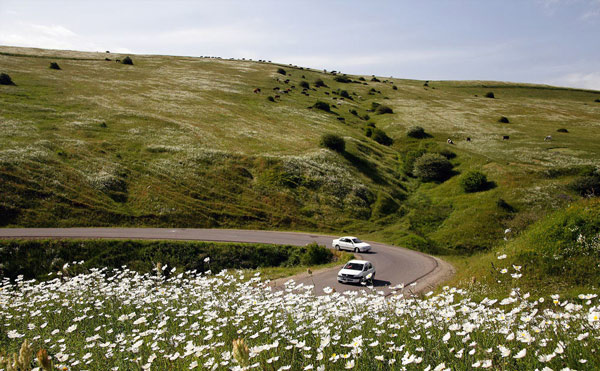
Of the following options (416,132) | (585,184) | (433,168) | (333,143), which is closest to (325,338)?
(585,184)

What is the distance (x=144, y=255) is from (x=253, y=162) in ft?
86.7

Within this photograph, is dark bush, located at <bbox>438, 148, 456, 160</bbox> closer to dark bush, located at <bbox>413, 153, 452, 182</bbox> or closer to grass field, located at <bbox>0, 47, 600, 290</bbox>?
grass field, located at <bbox>0, 47, 600, 290</bbox>

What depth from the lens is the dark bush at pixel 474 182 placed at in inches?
1880

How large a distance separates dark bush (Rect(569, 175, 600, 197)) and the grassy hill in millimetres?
1167

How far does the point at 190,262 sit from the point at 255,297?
21.9m

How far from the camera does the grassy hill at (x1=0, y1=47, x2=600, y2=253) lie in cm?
4016

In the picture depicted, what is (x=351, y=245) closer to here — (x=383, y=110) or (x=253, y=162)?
(x=253, y=162)

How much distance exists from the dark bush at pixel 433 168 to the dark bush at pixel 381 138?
17.7m

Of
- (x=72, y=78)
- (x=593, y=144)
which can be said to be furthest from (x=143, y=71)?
(x=593, y=144)

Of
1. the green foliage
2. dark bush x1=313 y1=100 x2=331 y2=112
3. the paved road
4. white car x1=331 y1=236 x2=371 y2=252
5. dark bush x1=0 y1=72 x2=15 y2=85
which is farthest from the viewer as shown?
dark bush x1=313 y1=100 x2=331 y2=112

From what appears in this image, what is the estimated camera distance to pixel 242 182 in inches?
1934

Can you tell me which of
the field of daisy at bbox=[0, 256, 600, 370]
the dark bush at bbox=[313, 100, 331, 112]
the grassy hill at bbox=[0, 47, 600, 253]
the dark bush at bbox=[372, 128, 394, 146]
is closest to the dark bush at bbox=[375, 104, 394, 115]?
the grassy hill at bbox=[0, 47, 600, 253]

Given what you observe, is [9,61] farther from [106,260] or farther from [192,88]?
[106,260]

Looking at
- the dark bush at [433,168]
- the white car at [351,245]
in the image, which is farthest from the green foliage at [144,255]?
the dark bush at [433,168]
